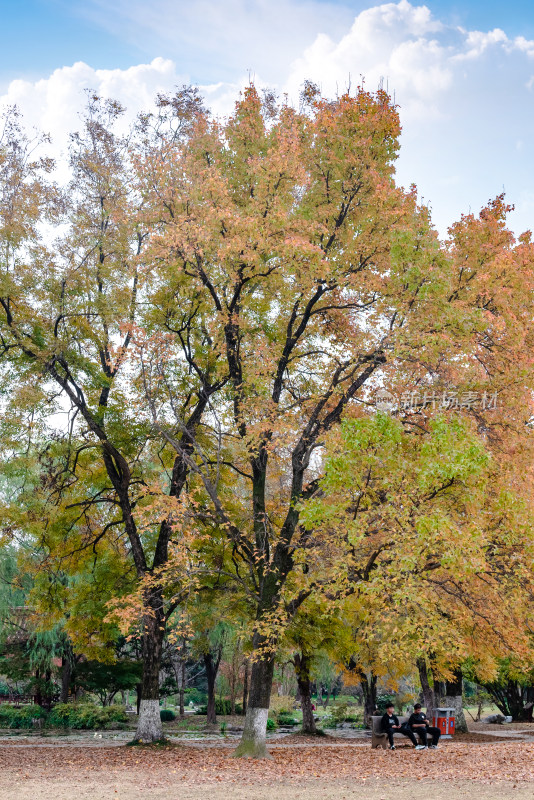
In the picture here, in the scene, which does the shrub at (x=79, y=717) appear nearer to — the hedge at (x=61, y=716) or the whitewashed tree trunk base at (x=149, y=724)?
the hedge at (x=61, y=716)

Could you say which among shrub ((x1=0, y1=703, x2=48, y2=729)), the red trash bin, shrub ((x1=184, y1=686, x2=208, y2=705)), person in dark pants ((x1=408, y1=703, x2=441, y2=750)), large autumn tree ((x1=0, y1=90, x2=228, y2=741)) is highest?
large autumn tree ((x1=0, y1=90, x2=228, y2=741))

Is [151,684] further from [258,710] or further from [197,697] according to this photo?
[197,697]

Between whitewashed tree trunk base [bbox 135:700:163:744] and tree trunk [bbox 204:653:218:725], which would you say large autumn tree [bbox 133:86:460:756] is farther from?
tree trunk [bbox 204:653:218:725]

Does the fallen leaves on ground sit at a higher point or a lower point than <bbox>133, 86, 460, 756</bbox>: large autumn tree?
lower

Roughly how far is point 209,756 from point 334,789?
6326 mm

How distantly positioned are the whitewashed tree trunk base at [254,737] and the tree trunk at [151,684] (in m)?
3.74

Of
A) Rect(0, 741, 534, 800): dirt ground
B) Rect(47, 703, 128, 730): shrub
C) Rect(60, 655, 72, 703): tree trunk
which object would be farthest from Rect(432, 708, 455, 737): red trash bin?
Rect(60, 655, 72, 703): tree trunk

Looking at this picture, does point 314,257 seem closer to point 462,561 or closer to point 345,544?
point 345,544

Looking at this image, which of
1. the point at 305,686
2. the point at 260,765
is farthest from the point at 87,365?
the point at 305,686

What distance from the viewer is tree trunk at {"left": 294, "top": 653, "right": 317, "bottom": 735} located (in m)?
24.1

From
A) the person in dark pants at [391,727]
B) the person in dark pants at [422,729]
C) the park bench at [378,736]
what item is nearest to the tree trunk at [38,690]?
the park bench at [378,736]

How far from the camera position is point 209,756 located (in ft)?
50.6

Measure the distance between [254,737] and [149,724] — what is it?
4.26m

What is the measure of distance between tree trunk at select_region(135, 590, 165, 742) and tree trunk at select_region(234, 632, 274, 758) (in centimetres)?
349
